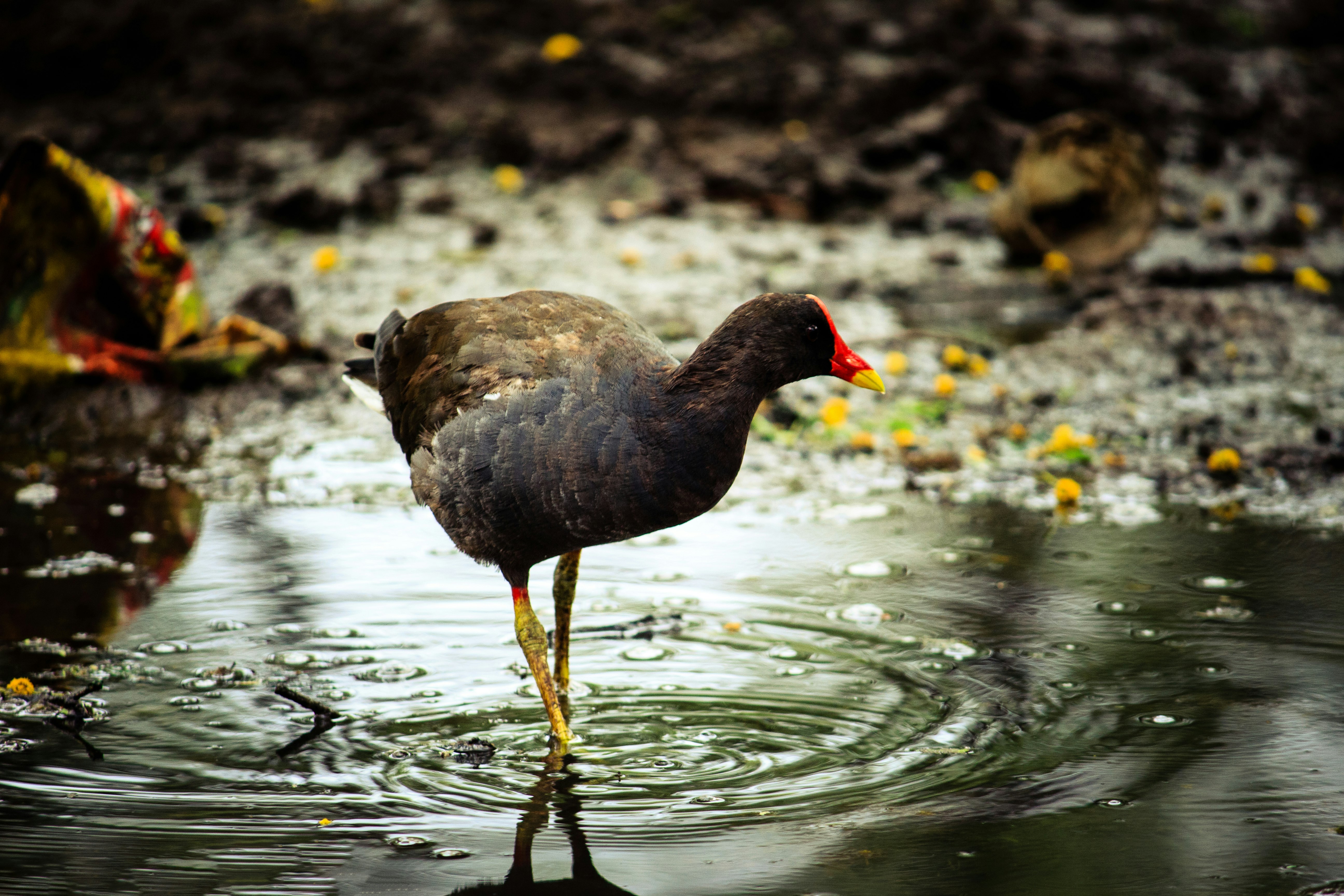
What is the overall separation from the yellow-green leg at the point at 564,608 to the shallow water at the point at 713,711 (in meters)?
0.10

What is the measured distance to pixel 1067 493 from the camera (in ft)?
20.9

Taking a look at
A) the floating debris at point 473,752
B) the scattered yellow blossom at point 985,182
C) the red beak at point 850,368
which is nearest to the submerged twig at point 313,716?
the floating debris at point 473,752

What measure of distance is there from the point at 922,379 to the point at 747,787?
4.57m

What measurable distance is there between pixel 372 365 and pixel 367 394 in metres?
0.13

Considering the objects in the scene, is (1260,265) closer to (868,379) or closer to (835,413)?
(835,413)

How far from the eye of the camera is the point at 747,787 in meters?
3.83

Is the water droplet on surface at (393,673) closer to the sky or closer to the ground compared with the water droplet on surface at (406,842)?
closer to the sky

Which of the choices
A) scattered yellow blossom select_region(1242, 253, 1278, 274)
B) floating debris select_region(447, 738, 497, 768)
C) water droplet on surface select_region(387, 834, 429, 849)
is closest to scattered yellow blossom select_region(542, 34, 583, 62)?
scattered yellow blossom select_region(1242, 253, 1278, 274)

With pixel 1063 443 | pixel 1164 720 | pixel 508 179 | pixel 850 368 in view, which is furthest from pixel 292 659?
pixel 508 179

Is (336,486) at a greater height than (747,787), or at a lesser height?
greater

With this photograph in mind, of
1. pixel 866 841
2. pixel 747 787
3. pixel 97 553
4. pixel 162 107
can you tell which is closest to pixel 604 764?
pixel 747 787

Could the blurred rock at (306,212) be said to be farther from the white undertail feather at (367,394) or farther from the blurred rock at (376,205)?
the white undertail feather at (367,394)

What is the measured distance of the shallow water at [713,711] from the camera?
3439 millimetres

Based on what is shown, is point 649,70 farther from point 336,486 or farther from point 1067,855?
point 1067,855
